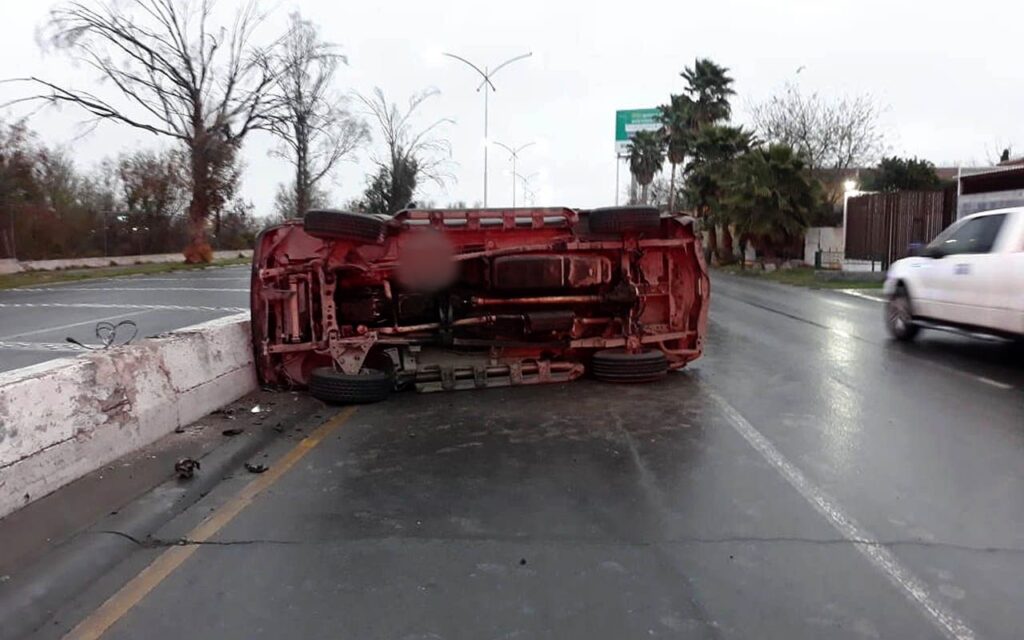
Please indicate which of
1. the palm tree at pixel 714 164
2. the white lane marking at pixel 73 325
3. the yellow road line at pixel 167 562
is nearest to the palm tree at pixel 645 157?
the palm tree at pixel 714 164

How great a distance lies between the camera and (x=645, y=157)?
7412 centimetres

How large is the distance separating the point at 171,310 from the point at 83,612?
1561 cm

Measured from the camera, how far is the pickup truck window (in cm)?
956

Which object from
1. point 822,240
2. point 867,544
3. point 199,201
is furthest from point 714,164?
point 867,544

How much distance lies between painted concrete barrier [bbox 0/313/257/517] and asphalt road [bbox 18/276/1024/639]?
92cm

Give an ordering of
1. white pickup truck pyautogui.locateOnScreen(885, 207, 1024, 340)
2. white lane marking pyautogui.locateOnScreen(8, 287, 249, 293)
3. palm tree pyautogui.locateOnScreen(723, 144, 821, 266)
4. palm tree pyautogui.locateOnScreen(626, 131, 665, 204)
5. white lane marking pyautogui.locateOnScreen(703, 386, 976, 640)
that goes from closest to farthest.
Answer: white lane marking pyautogui.locateOnScreen(703, 386, 976, 640)
white pickup truck pyautogui.locateOnScreen(885, 207, 1024, 340)
white lane marking pyautogui.locateOnScreen(8, 287, 249, 293)
palm tree pyautogui.locateOnScreen(723, 144, 821, 266)
palm tree pyautogui.locateOnScreen(626, 131, 665, 204)

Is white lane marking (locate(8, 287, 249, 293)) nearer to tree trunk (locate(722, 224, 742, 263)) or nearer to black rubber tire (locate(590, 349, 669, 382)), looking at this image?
black rubber tire (locate(590, 349, 669, 382))

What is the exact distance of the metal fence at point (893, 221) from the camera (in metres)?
25.8

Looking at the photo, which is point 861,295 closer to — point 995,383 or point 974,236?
point 974,236

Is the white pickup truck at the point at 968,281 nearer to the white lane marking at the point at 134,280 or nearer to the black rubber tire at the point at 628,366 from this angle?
the black rubber tire at the point at 628,366

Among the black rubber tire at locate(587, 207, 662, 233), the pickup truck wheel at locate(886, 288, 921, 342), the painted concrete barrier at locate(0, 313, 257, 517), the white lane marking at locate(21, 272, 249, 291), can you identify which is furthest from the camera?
the white lane marking at locate(21, 272, 249, 291)

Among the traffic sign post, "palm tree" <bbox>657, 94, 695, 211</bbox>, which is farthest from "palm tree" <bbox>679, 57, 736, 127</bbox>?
the traffic sign post

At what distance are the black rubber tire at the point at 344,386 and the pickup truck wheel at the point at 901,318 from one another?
8.11 m

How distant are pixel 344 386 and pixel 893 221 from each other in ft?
82.9
